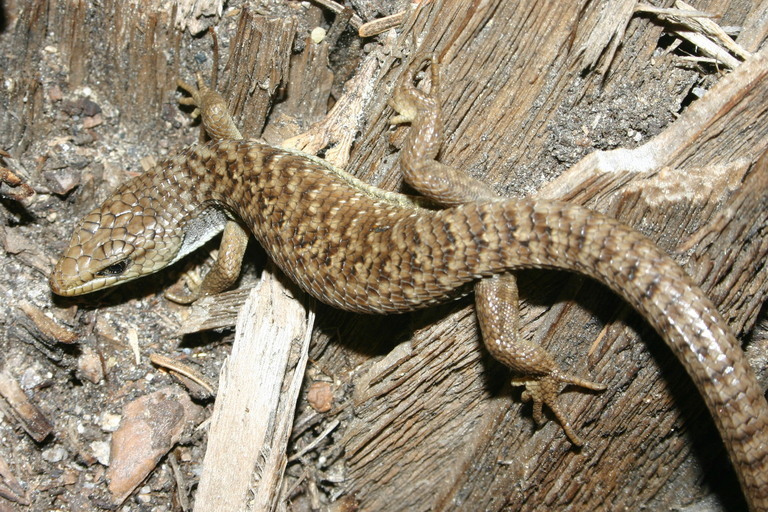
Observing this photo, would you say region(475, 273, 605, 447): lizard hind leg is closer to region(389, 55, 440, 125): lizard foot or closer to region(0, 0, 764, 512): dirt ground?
region(0, 0, 764, 512): dirt ground

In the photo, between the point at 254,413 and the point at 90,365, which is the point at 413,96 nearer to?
the point at 254,413

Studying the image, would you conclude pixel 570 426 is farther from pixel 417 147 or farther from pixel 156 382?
pixel 156 382

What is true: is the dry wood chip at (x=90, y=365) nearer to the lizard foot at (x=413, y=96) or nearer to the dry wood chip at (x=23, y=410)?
the dry wood chip at (x=23, y=410)

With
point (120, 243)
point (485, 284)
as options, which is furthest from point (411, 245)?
point (120, 243)

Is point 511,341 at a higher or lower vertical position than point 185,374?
higher

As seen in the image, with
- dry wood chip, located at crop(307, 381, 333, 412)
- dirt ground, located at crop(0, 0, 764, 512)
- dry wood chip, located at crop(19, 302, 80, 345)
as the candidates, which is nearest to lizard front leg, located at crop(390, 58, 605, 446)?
dirt ground, located at crop(0, 0, 764, 512)

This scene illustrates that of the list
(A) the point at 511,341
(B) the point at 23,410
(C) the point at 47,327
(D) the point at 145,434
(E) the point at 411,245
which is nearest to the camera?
(A) the point at 511,341
